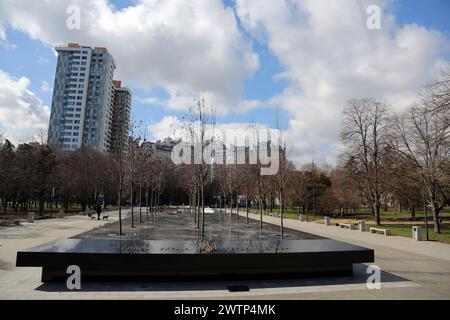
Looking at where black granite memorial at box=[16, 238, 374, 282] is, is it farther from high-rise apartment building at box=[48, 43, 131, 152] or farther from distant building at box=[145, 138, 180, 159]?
high-rise apartment building at box=[48, 43, 131, 152]

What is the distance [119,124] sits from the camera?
21.5 metres

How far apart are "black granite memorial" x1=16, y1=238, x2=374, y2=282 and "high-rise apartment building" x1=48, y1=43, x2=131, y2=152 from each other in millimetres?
82582

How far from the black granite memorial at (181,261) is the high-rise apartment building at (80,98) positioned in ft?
271

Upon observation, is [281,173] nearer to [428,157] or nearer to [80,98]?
[428,157]

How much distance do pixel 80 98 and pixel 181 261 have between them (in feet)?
313

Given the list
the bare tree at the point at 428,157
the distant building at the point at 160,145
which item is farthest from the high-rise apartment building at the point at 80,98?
the bare tree at the point at 428,157

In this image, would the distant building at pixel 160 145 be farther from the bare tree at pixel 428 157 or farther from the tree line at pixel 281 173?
the bare tree at pixel 428 157

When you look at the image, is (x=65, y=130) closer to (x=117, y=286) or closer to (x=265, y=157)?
(x=265, y=157)

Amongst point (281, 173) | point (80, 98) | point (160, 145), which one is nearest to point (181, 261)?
point (281, 173)

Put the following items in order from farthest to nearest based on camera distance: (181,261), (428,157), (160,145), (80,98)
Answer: (80,98) → (160,145) → (428,157) → (181,261)

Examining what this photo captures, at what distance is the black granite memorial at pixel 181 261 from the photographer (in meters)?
7.89

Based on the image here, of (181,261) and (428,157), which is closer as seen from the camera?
(181,261)

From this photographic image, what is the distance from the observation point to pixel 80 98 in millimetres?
91812
